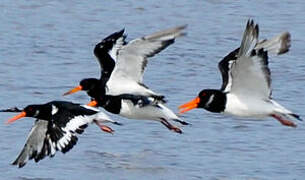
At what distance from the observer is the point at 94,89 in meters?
13.8

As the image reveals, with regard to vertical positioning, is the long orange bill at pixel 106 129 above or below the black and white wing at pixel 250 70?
below

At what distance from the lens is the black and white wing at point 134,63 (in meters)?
13.4

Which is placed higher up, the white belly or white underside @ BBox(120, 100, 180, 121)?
the white belly

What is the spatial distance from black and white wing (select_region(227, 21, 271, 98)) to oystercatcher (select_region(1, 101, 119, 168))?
1.36 metres

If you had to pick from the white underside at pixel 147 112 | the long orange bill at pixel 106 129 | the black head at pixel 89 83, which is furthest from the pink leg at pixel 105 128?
the black head at pixel 89 83

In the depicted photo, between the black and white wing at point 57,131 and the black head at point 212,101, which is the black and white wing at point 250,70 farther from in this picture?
Result: the black and white wing at point 57,131

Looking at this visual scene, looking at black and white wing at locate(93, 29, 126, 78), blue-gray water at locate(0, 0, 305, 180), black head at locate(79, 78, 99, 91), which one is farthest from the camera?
black and white wing at locate(93, 29, 126, 78)

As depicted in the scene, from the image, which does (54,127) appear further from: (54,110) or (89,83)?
(89,83)

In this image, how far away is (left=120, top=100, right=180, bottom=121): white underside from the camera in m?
13.1

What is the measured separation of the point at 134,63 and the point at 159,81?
6.65 ft

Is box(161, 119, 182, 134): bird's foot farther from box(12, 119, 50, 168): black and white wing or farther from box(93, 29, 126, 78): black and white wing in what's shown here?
box(12, 119, 50, 168): black and white wing

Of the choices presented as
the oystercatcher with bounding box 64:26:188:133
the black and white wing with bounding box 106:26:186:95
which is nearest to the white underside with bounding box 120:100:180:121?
the oystercatcher with bounding box 64:26:188:133

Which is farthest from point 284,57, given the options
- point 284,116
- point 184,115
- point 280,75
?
point 284,116

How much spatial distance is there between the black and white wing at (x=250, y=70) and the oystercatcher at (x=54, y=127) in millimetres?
1360
